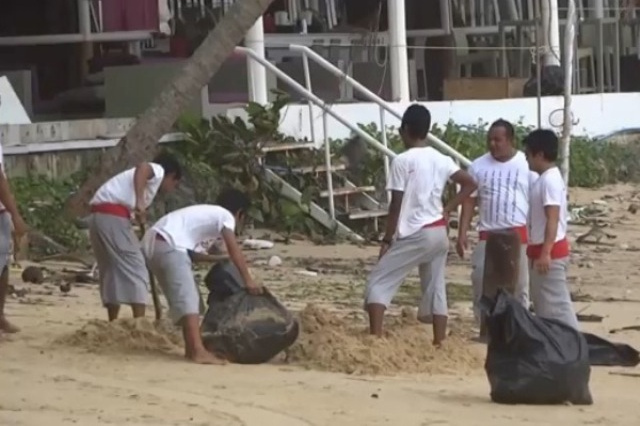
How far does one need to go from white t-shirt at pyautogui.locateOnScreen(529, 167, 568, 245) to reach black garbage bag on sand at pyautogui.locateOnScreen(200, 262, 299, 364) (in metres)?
1.48

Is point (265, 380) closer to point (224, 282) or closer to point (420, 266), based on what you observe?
point (224, 282)

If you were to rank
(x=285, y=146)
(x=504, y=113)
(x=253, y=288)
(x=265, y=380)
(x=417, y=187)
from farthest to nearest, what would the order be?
(x=504, y=113), (x=285, y=146), (x=417, y=187), (x=253, y=288), (x=265, y=380)

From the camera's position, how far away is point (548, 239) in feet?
33.3

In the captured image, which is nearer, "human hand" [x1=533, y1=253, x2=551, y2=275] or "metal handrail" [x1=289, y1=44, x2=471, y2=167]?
"human hand" [x1=533, y1=253, x2=551, y2=275]

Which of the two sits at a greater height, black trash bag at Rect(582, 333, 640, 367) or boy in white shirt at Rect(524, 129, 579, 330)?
boy in white shirt at Rect(524, 129, 579, 330)

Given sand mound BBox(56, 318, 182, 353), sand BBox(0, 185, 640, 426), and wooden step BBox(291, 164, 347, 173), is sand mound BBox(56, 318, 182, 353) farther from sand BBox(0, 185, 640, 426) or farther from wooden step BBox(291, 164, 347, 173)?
wooden step BBox(291, 164, 347, 173)

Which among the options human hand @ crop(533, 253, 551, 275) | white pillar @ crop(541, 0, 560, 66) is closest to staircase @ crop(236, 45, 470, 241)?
white pillar @ crop(541, 0, 560, 66)

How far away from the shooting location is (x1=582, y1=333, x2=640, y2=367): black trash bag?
10719mm

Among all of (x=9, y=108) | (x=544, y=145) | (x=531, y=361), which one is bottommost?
(x=531, y=361)

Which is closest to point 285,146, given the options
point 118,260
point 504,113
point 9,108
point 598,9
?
point 9,108

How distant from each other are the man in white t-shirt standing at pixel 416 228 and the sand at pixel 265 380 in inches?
9.3

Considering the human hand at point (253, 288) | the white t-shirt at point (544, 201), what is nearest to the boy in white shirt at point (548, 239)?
the white t-shirt at point (544, 201)

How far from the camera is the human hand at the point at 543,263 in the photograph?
33.3ft

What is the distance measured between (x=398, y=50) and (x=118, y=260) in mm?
8901
